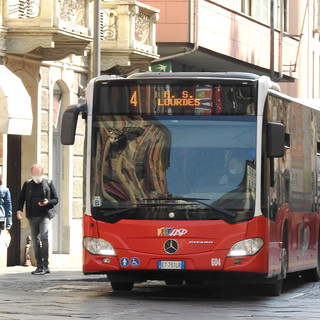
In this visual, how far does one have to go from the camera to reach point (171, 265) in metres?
17.5

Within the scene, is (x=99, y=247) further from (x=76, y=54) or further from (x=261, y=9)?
(x=261, y=9)

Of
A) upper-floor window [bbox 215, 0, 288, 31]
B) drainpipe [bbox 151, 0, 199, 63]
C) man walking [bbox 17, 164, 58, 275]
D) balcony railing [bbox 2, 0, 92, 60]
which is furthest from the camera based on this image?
upper-floor window [bbox 215, 0, 288, 31]

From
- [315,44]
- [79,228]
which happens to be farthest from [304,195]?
[315,44]

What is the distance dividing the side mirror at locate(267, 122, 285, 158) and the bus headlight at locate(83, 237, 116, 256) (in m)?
2.26

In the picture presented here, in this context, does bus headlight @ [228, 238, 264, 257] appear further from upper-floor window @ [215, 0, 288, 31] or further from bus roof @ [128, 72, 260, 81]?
upper-floor window @ [215, 0, 288, 31]

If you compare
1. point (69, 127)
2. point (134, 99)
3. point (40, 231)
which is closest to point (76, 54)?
point (40, 231)

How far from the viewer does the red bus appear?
17.5 m

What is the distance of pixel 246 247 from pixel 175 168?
130cm

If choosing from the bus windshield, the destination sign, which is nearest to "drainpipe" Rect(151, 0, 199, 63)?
the destination sign

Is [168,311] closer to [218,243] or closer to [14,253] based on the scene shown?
[218,243]

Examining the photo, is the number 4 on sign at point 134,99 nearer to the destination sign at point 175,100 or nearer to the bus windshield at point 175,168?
the destination sign at point 175,100

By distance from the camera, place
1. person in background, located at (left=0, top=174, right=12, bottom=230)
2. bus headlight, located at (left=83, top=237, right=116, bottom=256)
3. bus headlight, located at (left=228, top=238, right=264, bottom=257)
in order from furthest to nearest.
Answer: person in background, located at (left=0, top=174, right=12, bottom=230), bus headlight, located at (left=83, top=237, right=116, bottom=256), bus headlight, located at (left=228, top=238, right=264, bottom=257)

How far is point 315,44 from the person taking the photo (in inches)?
2069

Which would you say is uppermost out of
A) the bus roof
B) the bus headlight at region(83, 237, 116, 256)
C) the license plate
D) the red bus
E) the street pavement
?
the bus roof
